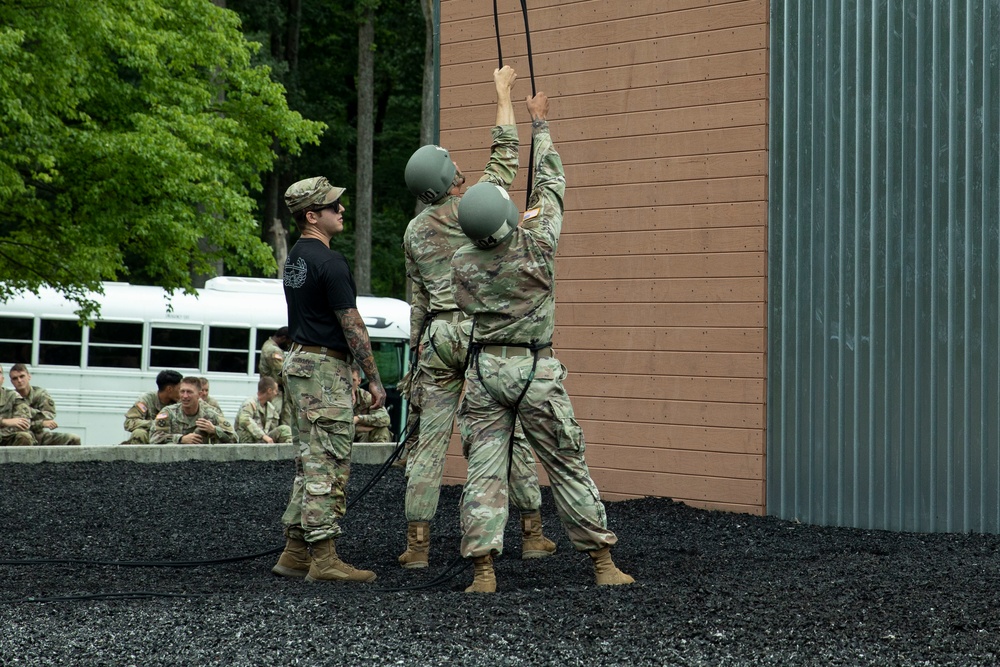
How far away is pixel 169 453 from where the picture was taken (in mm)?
12156

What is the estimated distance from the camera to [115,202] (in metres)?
15.5

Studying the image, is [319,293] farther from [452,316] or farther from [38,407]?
[38,407]

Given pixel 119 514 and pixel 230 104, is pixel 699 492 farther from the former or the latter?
pixel 230 104

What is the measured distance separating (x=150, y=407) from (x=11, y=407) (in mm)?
1496

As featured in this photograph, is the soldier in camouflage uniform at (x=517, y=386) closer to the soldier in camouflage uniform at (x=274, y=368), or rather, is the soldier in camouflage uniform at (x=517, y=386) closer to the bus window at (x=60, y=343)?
the soldier in camouflage uniform at (x=274, y=368)

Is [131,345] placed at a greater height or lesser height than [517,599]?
greater

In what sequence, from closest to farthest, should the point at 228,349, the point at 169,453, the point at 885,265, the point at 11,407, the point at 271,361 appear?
the point at 885,265 < the point at 169,453 < the point at 11,407 < the point at 271,361 < the point at 228,349

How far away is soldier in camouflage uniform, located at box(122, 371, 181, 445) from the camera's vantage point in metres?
12.6

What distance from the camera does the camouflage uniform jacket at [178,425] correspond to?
12.6 metres

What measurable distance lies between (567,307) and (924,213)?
Answer: 2.63m

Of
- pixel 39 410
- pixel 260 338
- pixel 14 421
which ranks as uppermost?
pixel 260 338

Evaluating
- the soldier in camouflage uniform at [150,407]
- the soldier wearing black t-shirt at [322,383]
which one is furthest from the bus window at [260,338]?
the soldier wearing black t-shirt at [322,383]

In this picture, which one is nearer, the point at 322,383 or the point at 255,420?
the point at 322,383

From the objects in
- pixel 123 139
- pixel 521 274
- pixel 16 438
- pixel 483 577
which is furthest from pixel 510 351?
pixel 123 139
